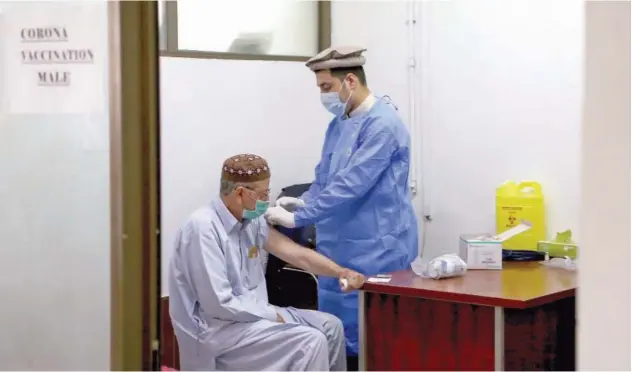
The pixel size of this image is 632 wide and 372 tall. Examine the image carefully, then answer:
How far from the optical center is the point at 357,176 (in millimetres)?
3324

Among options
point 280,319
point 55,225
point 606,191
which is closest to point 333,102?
point 280,319

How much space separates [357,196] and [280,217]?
1.10 feet

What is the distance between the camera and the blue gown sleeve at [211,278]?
269cm

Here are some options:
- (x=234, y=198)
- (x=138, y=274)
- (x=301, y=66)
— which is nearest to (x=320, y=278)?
(x=234, y=198)

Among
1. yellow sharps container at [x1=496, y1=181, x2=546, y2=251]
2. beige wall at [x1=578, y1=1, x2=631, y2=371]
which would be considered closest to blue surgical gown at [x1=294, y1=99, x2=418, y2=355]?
yellow sharps container at [x1=496, y1=181, x2=546, y2=251]

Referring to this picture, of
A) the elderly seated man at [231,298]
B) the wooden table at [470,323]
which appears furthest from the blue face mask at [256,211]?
the wooden table at [470,323]

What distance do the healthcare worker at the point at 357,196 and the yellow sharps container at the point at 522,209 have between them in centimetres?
66

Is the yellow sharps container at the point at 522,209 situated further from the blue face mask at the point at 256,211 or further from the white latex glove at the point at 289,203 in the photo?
the blue face mask at the point at 256,211

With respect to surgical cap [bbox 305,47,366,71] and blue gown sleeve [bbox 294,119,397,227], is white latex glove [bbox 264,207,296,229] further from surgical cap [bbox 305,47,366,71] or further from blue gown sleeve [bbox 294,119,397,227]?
surgical cap [bbox 305,47,366,71]

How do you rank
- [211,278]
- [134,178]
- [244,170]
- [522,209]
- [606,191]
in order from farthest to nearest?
[522,209], [244,170], [211,278], [134,178], [606,191]

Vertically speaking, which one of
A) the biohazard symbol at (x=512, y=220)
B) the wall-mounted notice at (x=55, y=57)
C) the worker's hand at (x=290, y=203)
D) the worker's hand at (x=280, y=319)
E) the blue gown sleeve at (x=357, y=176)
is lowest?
the worker's hand at (x=280, y=319)

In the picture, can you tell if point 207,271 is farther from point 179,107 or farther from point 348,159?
point 179,107

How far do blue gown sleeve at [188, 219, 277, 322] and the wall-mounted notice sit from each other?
917 mm

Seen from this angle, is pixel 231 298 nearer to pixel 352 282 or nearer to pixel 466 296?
pixel 352 282
